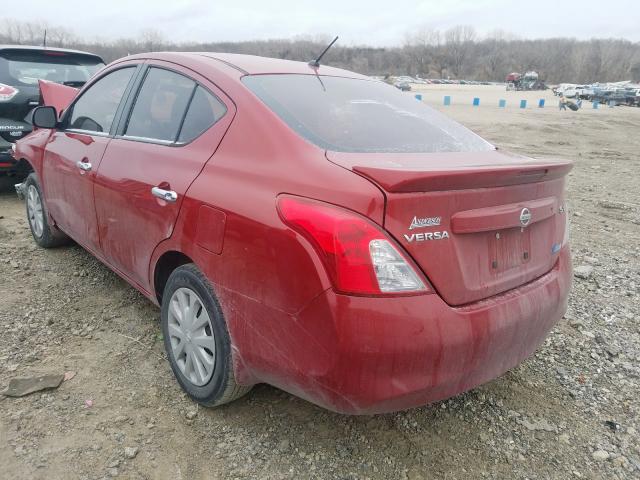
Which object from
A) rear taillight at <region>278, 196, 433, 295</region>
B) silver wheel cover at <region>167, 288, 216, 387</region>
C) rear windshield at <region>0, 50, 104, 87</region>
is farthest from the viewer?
rear windshield at <region>0, 50, 104, 87</region>

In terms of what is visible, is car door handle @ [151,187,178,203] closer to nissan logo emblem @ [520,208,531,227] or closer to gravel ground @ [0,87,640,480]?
gravel ground @ [0,87,640,480]

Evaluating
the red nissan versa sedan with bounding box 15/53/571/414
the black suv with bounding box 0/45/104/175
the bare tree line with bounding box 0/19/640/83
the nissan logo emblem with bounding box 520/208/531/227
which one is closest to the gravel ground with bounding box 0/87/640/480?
the red nissan versa sedan with bounding box 15/53/571/414

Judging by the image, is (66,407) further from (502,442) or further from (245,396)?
(502,442)

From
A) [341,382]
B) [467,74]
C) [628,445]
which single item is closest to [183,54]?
[341,382]

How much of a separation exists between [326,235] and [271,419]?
3.63 ft

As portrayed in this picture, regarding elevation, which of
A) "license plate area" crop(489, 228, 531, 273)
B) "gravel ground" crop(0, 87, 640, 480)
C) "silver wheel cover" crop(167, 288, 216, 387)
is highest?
"license plate area" crop(489, 228, 531, 273)

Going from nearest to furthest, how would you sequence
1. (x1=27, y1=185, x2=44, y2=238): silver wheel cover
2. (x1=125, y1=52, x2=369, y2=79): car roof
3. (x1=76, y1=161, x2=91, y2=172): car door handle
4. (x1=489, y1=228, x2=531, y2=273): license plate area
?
(x1=489, y1=228, x2=531, y2=273): license plate area
(x1=125, y1=52, x2=369, y2=79): car roof
(x1=76, y1=161, x2=91, y2=172): car door handle
(x1=27, y1=185, x2=44, y2=238): silver wheel cover

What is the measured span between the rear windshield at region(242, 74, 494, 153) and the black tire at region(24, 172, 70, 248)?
100 inches

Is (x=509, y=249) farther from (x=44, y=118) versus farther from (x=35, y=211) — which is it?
(x=35, y=211)

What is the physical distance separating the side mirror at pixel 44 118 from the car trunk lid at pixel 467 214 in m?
2.59

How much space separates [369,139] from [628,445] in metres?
1.78

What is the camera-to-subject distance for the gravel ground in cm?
212

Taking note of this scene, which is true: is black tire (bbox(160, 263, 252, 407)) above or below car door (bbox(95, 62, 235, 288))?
below

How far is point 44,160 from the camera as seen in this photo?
3828 millimetres
